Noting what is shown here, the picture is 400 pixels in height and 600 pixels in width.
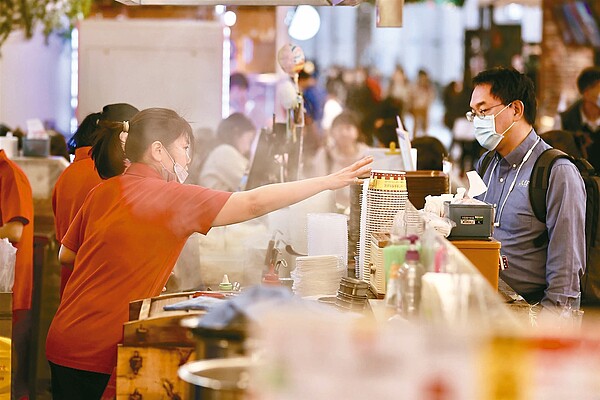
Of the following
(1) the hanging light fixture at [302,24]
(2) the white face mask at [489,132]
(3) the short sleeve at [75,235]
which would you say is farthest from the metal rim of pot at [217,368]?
(1) the hanging light fixture at [302,24]

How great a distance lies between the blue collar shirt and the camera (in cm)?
393

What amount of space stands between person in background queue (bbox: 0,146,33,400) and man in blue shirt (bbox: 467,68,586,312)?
7.77 feet

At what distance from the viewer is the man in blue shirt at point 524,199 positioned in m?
3.94

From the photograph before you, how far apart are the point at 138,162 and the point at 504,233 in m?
1.65

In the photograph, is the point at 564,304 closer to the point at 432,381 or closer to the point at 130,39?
the point at 432,381

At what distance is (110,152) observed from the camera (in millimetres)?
3998

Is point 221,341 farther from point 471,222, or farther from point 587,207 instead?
point 587,207

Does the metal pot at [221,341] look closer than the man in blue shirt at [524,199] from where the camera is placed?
Yes

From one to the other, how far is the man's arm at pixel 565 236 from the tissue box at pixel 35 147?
4.58 metres

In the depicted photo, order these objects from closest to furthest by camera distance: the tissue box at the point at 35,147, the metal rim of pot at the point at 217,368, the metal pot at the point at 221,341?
the metal rim of pot at the point at 217,368 → the metal pot at the point at 221,341 → the tissue box at the point at 35,147

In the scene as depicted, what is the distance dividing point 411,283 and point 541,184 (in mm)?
1509

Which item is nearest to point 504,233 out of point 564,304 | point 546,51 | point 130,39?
point 564,304

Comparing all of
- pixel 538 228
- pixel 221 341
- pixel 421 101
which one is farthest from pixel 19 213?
pixel 421 101

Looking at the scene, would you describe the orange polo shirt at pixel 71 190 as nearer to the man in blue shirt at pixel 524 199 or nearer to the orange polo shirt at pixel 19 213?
the orange polo shirt at pixel 19 213
